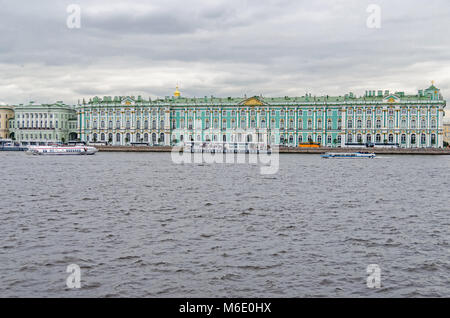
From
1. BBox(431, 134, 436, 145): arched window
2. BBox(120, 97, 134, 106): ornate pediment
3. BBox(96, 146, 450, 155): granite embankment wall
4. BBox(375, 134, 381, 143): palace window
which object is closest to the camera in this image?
BBox(96, 146, 450, 155): granite embankment wall

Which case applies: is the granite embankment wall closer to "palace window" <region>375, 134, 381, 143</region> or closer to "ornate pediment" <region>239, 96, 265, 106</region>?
"palace window" <region>375, 134, 381, 143</region>

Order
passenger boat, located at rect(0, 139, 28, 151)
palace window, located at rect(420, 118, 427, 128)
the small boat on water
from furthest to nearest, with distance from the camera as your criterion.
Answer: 1. passenger boat, located at rect(0, 139, 28, 151)
2. palace window, located at rect(420, 118, 427, 128)
3. the small boat on water

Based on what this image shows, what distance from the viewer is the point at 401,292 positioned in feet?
29.1

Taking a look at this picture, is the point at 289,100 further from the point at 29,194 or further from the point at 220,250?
the point at 220,250

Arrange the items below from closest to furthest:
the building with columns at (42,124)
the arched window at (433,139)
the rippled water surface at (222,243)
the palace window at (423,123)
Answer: the rippled water surface at (222,243) < the arched window at (433,139) < the palace window at (423,123) < the building with columns at (42,124)

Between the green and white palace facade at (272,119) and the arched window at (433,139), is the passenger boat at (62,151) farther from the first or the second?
the arched window at (433,139)

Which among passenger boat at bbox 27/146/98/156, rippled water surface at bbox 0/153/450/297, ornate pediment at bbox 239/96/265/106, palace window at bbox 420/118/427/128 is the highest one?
ornate pediment at bbox 239/96/265/106

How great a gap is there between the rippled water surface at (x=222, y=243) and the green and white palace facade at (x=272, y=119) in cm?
5626

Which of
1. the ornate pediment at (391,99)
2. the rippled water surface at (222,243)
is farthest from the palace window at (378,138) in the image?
the rippled water surface at (222,243)

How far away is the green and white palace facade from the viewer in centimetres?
7462

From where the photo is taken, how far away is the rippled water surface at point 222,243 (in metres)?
9.09

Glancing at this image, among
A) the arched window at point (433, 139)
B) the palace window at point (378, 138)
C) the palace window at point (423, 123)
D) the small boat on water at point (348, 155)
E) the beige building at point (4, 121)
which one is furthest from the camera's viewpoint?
the beige building at point (4, 121)

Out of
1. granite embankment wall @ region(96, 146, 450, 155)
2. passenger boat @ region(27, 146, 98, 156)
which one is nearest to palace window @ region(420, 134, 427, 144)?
granite embankment wall @ region(96, 146, 450, 155)

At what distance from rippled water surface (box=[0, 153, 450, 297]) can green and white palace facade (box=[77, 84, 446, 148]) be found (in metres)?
56.3
